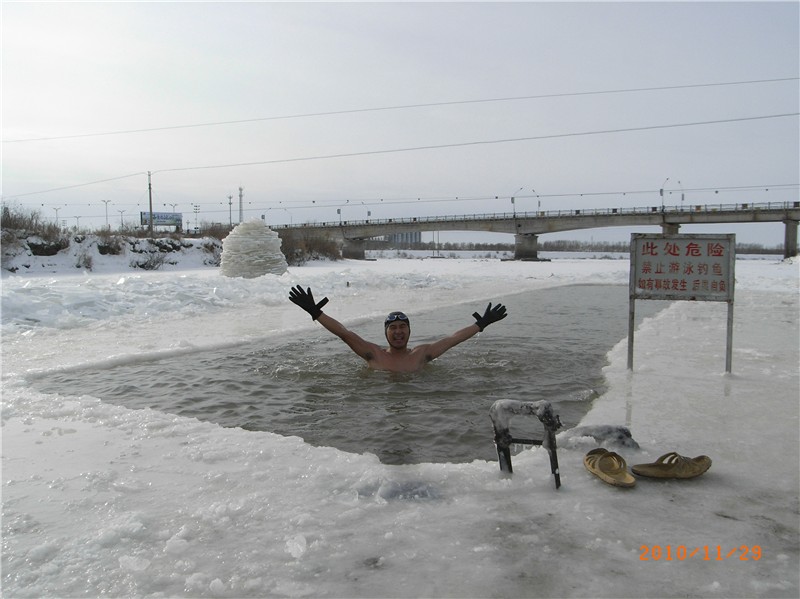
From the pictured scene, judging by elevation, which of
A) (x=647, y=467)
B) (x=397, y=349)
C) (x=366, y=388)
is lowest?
(x=366, y=388)

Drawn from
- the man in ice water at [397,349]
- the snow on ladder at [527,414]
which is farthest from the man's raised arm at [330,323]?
the snow on ladder at [527,414]

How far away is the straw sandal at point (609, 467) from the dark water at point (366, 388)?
0.68 metres

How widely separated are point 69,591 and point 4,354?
20.8 feet

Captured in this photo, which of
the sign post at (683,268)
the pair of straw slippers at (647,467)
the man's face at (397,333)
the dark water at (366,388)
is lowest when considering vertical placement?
the dark water at (366,388)

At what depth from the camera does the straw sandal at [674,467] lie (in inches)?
132

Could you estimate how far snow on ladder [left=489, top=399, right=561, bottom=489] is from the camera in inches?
120

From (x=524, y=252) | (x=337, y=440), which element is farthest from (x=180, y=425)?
(x=524, y=252)

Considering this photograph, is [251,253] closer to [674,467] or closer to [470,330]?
[470,330]

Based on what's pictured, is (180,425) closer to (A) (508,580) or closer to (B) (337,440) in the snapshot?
(B) (337,440)

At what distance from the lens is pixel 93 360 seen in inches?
280

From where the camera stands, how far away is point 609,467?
3.40 metres
